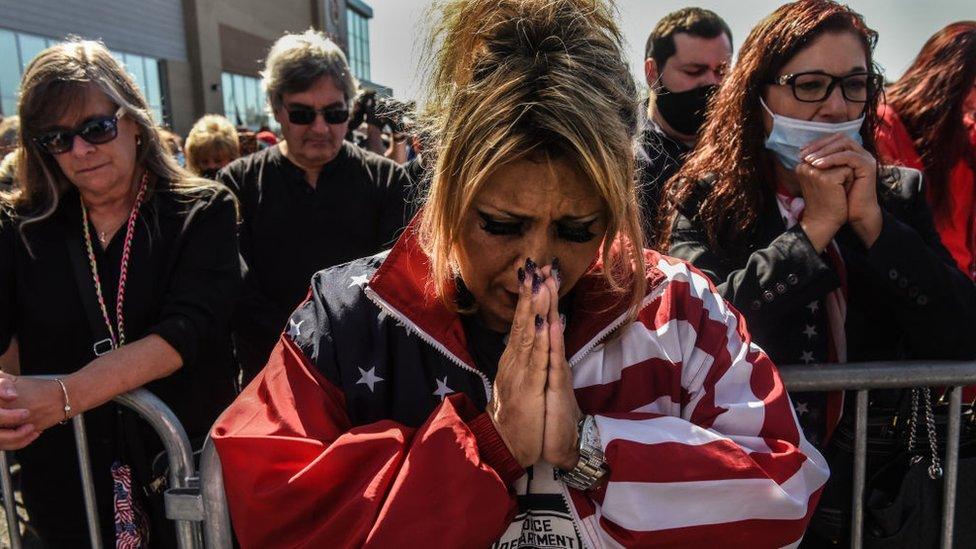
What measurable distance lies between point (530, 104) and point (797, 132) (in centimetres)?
113

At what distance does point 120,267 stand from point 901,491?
2214mm

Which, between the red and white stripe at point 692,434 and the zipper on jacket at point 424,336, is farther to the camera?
the zipper on jacket at point 424,336

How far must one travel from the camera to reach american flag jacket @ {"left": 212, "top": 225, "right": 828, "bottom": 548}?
1.14 m

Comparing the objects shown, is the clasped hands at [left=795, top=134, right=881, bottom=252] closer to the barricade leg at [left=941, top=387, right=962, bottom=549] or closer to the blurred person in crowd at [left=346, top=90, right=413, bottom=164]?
the barricade leg at [left=941, top=387, right=962, bottom=549]

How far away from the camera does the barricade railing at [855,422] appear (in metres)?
1.57

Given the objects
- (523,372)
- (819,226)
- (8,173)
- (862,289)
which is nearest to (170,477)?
(523,372)

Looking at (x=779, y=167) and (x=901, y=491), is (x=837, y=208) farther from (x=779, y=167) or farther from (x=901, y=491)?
(x=901, y=491)

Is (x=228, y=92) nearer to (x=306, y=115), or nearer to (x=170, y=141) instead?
(x=170, y=141)

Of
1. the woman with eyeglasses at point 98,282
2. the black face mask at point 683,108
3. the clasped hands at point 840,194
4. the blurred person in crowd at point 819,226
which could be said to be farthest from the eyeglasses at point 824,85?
the woman with eyeglasses at point 98,282

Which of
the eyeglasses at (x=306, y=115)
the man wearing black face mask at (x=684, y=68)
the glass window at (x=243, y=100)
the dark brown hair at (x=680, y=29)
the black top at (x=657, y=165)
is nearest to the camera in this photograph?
the black top at (x=657, y=165)

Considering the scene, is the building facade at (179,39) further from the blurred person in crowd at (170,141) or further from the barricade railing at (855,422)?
the barricade railing at (855,422)

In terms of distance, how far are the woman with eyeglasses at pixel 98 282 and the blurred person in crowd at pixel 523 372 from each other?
3.05 ft

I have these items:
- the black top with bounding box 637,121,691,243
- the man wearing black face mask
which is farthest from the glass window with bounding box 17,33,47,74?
the black top with bounding box 637,121,691,243

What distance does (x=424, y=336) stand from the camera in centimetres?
132
